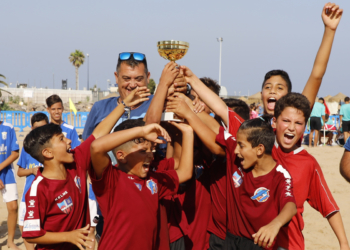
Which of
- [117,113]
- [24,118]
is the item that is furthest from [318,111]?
[24,118]

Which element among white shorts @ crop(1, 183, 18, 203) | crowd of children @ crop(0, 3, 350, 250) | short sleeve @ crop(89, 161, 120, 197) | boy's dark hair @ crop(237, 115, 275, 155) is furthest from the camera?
white shorts @ crop(1, 183, 18, 203)

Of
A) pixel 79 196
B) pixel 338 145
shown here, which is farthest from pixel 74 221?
pixel 338 145

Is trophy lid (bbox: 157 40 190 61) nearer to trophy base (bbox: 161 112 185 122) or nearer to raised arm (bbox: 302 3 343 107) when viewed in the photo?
trophy base (bbox: 161 112 185 122)

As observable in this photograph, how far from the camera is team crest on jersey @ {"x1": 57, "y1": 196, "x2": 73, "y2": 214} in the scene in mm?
3066

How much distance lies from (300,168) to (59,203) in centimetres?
193

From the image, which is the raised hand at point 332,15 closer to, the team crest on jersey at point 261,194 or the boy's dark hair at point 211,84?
the boy's dark hair at point 211,84

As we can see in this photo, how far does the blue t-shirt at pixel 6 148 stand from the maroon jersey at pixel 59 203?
3094 mm

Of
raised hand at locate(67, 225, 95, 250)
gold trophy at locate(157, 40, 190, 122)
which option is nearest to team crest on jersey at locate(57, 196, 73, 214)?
raised hand at locate(67, 225, 95, 250)

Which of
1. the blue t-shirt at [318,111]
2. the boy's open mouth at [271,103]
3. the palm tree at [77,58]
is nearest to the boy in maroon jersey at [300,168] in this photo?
the boy's open mouth at [271,103]

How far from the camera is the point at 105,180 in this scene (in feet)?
8.75

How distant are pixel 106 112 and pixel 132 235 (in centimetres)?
128

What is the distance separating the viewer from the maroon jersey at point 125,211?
2.72 meters

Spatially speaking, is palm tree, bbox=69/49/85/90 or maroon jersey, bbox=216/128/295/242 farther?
palm tree, bbox=69/49/85/90

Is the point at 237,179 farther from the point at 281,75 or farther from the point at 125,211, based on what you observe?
the point at 281,75
